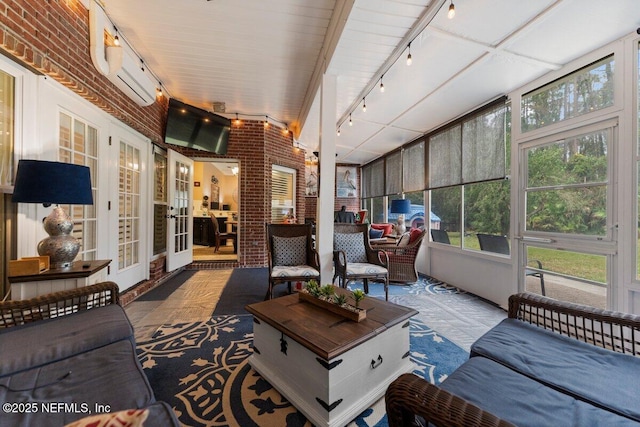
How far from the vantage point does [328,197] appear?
3016mm

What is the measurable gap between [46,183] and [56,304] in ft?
2.34

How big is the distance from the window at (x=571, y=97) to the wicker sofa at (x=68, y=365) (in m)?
3.70

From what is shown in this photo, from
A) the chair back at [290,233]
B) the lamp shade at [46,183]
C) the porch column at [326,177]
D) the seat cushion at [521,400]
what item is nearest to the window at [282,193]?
the chair back at [290,233]

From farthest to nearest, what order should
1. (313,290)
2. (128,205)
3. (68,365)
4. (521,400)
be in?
(128,205)
(313,290)
(68,365)
(521,400)

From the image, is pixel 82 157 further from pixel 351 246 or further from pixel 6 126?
pixel 351 246

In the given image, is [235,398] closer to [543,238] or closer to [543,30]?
[543,238]

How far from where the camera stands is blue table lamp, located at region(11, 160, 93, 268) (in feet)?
4.78

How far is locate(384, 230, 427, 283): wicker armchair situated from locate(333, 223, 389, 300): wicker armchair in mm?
461

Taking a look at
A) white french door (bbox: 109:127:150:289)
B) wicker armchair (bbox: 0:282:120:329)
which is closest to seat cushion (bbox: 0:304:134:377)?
wicker armchair (bbox: 0:282:120:329)

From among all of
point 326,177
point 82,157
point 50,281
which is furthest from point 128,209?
point 326,177

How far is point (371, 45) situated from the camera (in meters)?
2.39

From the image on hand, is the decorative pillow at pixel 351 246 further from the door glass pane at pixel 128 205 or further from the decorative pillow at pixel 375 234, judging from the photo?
the door glass pane at pixel 128 205

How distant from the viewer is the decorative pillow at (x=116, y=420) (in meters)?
0.61

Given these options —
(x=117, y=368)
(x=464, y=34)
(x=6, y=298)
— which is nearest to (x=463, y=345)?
(x=117, y=368)
